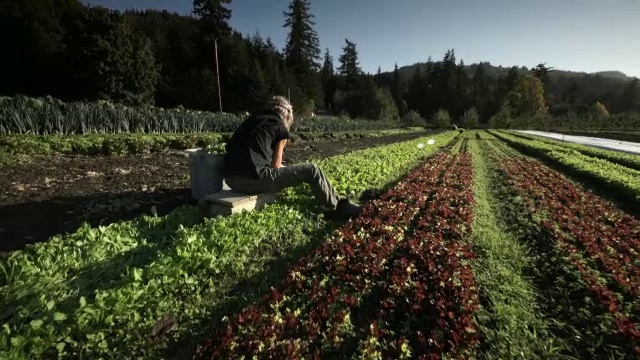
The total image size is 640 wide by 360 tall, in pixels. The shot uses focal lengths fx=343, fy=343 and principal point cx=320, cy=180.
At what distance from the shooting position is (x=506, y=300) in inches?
134

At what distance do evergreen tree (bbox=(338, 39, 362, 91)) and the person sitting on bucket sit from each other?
99895mm

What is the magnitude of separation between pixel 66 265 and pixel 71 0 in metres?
78.1

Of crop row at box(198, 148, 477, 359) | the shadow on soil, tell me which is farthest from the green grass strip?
the shadow on soil

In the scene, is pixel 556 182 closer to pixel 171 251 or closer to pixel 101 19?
pixel 171 251

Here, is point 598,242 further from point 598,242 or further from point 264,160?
point 264,160

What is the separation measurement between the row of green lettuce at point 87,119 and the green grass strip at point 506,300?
14246 millimetres

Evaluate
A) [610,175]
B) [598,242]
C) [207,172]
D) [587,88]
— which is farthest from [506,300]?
[587,88]

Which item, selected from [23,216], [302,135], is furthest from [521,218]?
[302,135]

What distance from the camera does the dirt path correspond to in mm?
4809

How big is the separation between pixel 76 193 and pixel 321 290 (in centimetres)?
550

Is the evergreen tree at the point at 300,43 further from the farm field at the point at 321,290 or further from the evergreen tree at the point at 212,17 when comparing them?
the farm field at the point at 321,290

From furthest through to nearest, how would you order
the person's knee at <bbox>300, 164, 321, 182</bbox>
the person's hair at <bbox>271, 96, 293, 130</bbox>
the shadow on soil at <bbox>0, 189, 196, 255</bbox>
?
the person's hair at <bbox>271, 96, 293, 130</bbox>
the person's knee at <bbox>300, 164, 321, 182</bbox>
the shadow on soil at <bbox>0, 189, 196, 255</bbox>

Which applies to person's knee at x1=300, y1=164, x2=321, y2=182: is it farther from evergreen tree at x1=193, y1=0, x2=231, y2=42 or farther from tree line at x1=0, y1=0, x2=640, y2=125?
evergreen tree at x1=193, y1=0, x2=231, y2=42

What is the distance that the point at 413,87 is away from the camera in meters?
105
